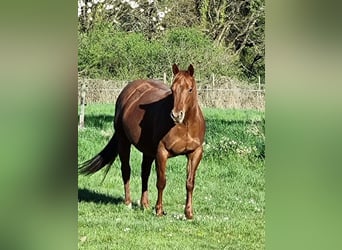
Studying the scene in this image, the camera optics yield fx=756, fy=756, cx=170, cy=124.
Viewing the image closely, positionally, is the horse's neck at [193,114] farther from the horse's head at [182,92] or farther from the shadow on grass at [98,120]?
the shadow on grass at [98,120]

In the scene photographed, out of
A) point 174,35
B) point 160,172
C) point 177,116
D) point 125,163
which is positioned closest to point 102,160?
point 125,163

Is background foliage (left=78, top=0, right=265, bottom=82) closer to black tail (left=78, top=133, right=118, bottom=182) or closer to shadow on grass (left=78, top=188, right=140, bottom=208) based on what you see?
black tail (left=78, top=133, right=118, bottom=182)

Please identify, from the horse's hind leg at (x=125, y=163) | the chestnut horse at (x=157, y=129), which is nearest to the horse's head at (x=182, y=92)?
the chestnut horse at (x=157, y=129)

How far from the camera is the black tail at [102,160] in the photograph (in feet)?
14.5

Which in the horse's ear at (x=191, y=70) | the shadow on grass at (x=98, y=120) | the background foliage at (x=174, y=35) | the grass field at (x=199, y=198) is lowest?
the grass field at (x=199, y=198)

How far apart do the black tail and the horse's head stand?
43 cm

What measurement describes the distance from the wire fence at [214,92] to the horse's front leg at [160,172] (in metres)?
0.36

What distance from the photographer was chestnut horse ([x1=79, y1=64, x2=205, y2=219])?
14.2 ft

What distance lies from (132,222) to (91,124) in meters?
0.62

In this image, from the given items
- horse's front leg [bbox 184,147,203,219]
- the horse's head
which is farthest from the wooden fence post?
horse's front leg [bbox 184,147,203,219]
